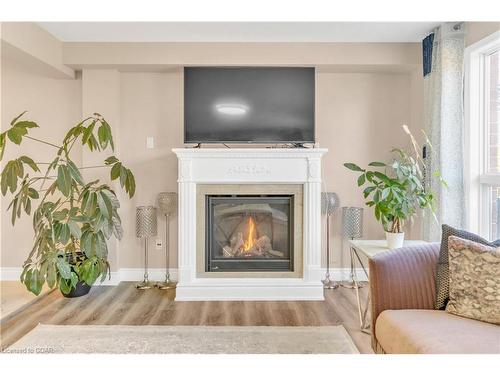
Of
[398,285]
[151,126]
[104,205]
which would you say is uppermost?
[151,126]

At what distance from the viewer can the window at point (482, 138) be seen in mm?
2787

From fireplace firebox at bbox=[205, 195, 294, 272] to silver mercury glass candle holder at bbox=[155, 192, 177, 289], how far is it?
1.45 ft

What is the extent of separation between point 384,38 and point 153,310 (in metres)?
3.20

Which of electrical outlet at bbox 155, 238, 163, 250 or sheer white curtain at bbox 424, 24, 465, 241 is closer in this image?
sheer white curtain at bbox 424, 24, 465, 241

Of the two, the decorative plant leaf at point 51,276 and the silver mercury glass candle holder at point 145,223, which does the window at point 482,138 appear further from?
the decorative plant leaf at point 51,276

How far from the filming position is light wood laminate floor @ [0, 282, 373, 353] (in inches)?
112

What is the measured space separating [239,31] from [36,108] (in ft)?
7.51

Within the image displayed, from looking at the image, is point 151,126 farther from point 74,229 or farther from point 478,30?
point 478,30

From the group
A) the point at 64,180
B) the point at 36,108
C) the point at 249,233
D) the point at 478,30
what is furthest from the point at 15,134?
the point at 478,30

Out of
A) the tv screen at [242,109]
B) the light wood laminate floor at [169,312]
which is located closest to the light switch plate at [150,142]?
the tv screen at [242,109]

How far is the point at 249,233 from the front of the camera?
3.70 m

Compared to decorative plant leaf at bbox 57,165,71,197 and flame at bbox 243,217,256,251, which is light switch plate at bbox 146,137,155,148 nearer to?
decorative plant leaf at bbox 57,165,71,197

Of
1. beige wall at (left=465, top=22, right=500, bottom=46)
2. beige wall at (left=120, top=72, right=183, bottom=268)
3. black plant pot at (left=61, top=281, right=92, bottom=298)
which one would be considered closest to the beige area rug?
black plant pot at (left=61, top=281, right=92, bottom=298)

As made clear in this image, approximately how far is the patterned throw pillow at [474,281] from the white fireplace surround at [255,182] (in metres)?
1.60
